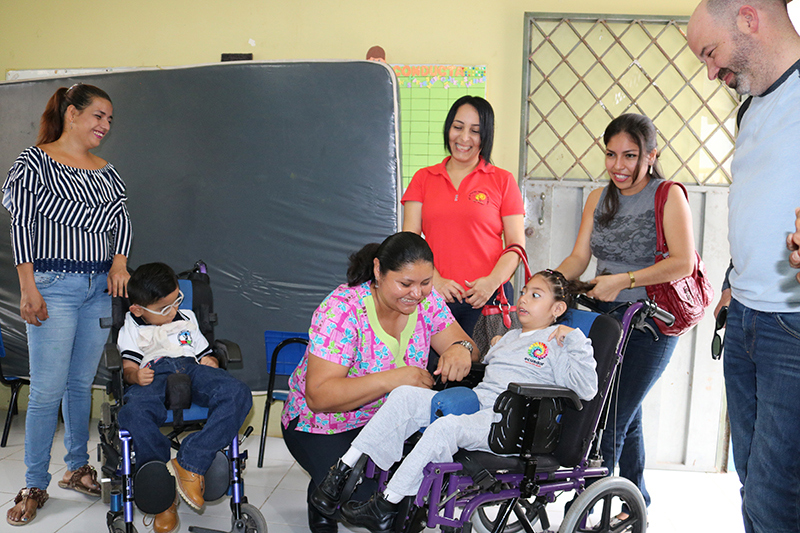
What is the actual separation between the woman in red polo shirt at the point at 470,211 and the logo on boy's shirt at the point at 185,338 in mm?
954

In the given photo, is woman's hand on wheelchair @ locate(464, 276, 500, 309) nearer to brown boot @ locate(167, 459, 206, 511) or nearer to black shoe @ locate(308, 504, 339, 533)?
black shoe @ locate(308, 504, 339, 533)

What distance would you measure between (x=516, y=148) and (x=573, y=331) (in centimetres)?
158

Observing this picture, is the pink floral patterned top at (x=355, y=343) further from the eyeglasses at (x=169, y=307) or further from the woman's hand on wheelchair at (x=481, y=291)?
the eyeglasses at (x=169, y=307)

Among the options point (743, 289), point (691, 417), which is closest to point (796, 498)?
point (743, 289)

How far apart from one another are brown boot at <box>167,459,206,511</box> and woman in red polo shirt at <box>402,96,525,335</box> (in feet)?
3.40

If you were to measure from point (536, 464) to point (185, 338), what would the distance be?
134cm

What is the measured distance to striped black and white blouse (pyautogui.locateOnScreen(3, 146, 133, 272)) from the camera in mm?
2107

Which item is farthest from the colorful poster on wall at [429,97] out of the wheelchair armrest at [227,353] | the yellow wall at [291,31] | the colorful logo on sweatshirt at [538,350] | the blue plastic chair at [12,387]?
the blue plastic chair at [12,387]

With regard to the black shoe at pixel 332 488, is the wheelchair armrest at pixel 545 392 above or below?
above

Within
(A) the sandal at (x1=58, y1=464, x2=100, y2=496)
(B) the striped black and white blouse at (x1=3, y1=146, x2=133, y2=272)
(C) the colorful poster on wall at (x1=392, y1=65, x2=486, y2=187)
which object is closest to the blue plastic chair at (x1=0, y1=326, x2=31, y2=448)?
(A) the sandal at (x1=58, y1=464, x2=100, y2=496)

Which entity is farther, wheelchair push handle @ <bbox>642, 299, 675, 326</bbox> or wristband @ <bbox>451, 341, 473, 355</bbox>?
wristband @ <bbox>451, 341, 473, 355</bbox>

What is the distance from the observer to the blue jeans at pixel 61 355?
2.17m

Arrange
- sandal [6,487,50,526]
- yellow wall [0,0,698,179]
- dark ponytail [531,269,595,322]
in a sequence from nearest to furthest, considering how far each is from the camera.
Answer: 1. dark ponytail [531,269,595,322]
2. sandal [6,487,50,526]
3. yellow wall [0,0,698,179]

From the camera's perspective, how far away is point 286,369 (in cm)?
277
